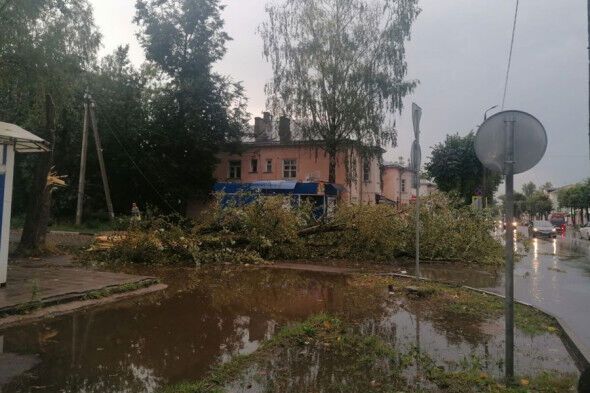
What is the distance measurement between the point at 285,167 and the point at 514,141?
35730 millimetres

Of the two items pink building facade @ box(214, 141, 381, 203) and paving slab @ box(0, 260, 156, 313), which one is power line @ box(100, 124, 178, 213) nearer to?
pink building facade @ box(214, 141, 381, 203)

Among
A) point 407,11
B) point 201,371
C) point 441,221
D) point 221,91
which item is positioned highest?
point 407,11

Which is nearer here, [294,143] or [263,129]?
[294,143]

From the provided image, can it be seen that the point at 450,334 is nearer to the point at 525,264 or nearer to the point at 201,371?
the point at 201,371

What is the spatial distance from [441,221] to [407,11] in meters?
21.7

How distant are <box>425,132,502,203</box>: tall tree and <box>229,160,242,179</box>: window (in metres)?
16.5

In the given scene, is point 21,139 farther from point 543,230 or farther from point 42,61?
point 543,230

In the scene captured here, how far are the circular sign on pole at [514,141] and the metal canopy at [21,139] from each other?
24.2 feet

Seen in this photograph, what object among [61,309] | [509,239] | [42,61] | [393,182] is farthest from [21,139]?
[393,182]

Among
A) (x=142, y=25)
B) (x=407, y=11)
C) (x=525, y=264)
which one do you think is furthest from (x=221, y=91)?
(x=525, y=264)

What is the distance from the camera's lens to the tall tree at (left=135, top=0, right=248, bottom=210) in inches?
1442

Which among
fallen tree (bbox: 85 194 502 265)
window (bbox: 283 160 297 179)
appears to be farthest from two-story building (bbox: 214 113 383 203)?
fallen tree (bbox: 85 194 502 265)

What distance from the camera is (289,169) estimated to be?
40.7 meters

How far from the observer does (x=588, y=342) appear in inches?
260
